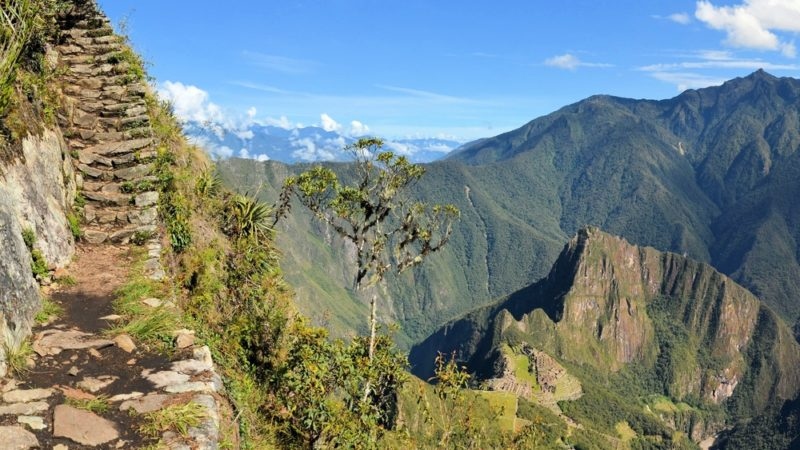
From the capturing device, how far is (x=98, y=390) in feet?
29.6

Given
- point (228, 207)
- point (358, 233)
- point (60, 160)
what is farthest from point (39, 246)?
point (358, 233)

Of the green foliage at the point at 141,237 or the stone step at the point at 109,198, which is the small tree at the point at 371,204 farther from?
the green foliage at the point at 141,237

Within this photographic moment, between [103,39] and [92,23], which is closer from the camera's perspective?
[103,39]

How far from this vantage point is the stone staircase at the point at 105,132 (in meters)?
15.1

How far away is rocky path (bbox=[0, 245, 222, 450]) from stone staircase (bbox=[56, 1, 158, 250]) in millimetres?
3589

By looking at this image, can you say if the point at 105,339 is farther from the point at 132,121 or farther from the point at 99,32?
the point at 99,32

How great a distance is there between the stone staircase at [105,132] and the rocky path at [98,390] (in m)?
3.59

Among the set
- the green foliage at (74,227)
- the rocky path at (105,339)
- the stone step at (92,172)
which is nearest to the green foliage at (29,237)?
the rocky path at (105,339)

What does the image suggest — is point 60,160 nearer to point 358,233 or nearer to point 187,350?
point 187,350

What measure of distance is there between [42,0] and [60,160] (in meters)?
5.26

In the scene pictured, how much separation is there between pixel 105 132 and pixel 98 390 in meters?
10.4

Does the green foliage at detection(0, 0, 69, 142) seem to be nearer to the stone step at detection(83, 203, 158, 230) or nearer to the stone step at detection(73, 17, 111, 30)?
the stone step at detection(73, 17, 111, 30)

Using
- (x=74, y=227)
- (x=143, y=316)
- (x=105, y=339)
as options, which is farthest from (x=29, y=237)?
(x=105, y=339)

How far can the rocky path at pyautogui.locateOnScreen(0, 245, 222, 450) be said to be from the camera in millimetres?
7832
